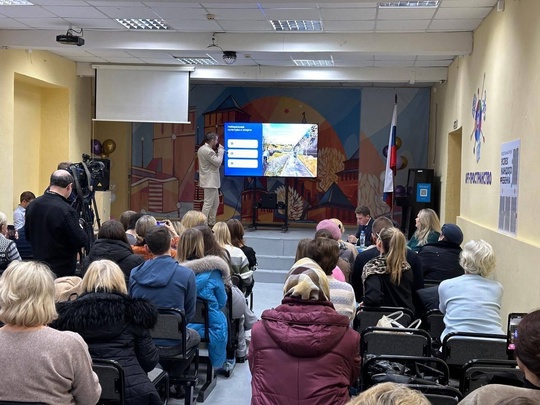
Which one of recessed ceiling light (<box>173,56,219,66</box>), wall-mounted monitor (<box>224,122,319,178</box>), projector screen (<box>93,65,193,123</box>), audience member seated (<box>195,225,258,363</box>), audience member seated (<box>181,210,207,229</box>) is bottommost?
audience member seated (<box>195,225,258,363</box>)

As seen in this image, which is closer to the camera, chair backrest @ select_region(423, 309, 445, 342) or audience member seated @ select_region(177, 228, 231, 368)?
chair backrest @ select_region(423, 309, 445, 342)

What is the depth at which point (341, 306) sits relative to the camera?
382cm

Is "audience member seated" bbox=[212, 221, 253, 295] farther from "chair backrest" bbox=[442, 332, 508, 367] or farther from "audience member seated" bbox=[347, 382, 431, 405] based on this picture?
"audience member seated" bbox=[347, 382, 431, 405]

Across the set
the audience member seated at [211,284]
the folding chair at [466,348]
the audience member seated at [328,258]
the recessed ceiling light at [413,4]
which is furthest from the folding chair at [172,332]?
the recessed ceiling light at [413,4]

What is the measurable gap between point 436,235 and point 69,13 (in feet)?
16.8

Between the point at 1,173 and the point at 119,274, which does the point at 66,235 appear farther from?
the point at 1,173

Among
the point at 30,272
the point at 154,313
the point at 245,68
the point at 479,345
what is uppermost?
the point at 245,68

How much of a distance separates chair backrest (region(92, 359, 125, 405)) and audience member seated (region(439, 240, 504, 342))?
78.4 inches

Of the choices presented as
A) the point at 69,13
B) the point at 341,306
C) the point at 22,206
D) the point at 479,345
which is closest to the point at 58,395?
the point at 341,306

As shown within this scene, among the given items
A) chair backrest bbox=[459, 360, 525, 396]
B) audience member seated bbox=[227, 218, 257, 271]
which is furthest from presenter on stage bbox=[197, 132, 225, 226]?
chair backrest bbox=[459, 360, 525, 396]

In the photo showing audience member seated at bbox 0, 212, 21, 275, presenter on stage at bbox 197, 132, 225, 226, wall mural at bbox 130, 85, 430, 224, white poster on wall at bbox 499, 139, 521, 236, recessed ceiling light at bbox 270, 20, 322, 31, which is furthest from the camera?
wall mural at bbox 130, 85, 430, 224

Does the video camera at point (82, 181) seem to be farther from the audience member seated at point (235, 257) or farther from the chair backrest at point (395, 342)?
the chair backrest at point (395, 342)

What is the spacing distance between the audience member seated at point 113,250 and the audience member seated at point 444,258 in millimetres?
2401

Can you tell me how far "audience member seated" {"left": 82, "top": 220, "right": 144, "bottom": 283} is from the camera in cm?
474
